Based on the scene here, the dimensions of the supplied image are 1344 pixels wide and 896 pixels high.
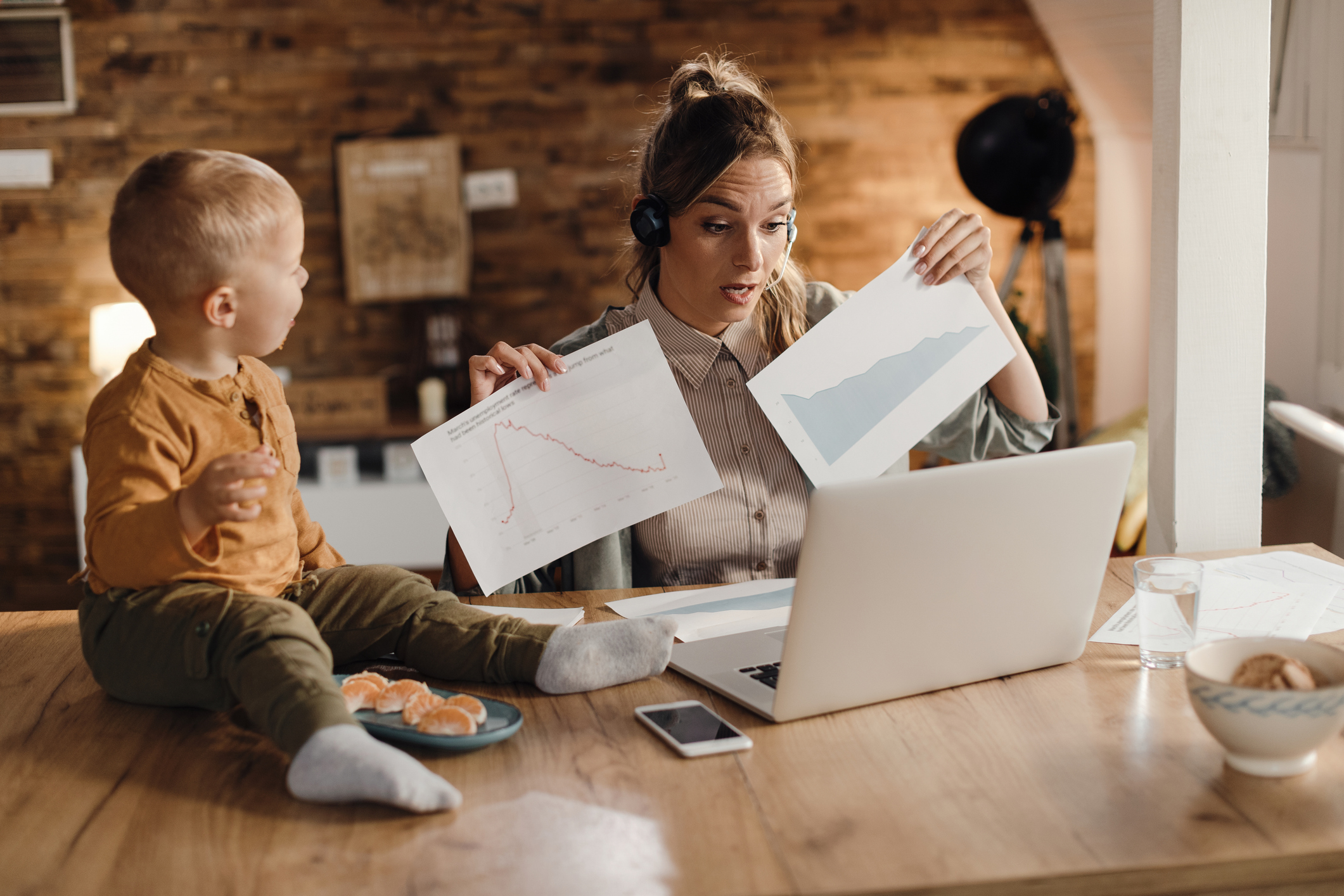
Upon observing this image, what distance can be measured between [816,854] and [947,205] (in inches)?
138

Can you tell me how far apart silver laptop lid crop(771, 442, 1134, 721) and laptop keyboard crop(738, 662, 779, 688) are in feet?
0.26

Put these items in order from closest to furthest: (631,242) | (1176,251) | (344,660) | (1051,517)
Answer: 1. (1051,517)
2. (344,660)
3. (1176,251)
4. (631,242)

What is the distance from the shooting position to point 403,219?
3.80m

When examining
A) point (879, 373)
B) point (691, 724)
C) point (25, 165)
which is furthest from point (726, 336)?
point (25, 165)

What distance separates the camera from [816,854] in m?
0.72

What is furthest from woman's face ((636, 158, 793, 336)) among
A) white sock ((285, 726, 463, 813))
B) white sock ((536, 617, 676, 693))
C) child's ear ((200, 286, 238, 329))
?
white sock ((285, 726, 463, 813))

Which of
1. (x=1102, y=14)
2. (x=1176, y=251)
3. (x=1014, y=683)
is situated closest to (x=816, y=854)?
(x=1014, y=683)

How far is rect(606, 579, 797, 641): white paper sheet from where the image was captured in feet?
3.81

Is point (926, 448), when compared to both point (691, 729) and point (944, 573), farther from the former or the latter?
point (691, 729)

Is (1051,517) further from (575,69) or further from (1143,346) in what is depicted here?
(575,69)

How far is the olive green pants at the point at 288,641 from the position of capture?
839mm

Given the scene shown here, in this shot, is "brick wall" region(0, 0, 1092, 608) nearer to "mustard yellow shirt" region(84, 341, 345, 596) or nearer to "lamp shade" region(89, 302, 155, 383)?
"lamp shade" region(89, 302, 155, 383)

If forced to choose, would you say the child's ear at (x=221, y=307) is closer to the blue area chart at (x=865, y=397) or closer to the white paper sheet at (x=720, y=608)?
the white paper sheet at (x=720, y=608)

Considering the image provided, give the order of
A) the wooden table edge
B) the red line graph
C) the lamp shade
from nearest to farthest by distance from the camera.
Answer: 1. the wooden table edge
2. the red line graph
3. the lamp shade
